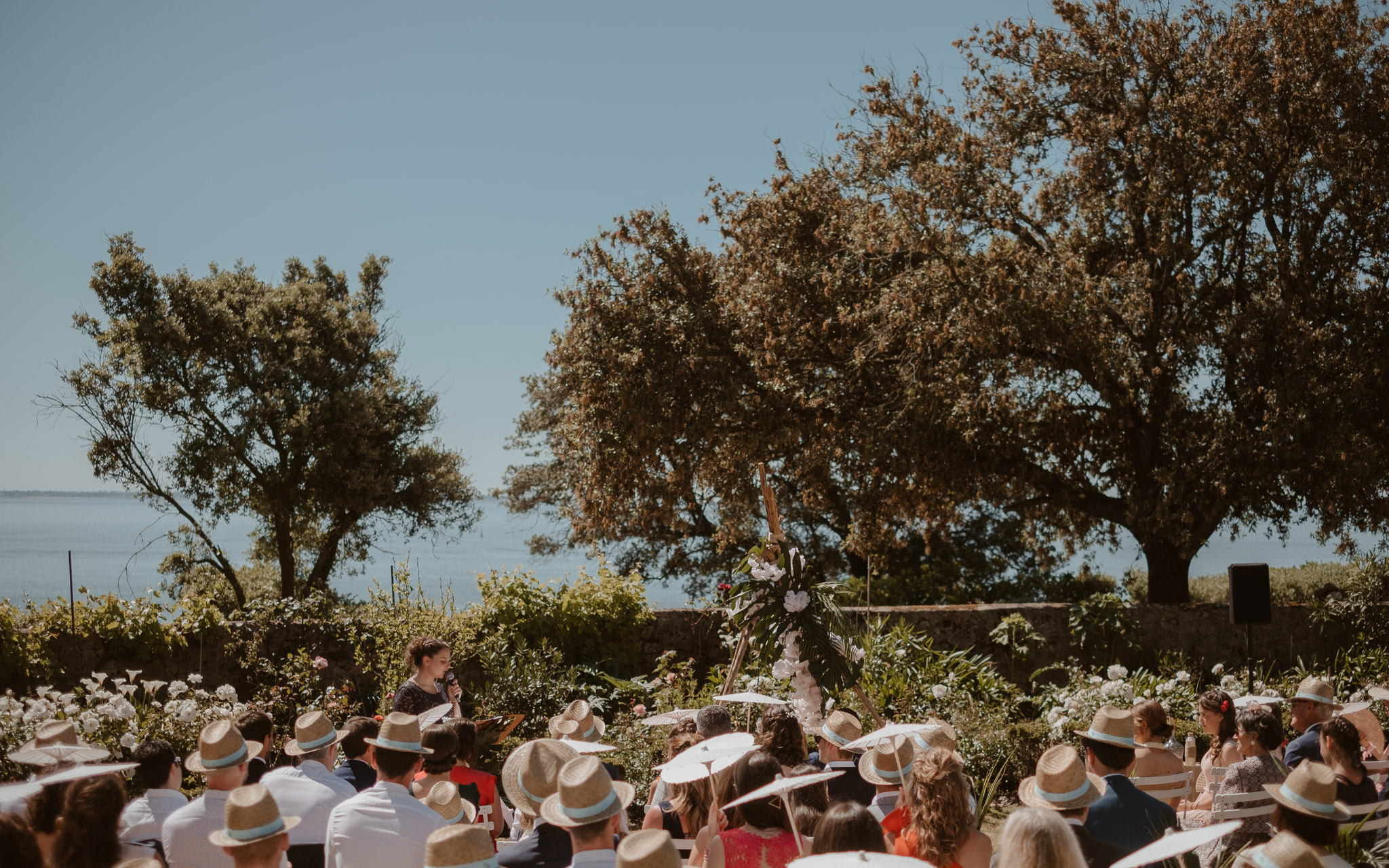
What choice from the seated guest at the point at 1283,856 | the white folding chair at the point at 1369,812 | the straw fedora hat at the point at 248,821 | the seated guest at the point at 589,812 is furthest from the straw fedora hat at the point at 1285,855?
the straw fedora hat at the point at 248,821

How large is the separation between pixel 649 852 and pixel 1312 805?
→ 2.47 meters

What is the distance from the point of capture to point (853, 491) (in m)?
16.1

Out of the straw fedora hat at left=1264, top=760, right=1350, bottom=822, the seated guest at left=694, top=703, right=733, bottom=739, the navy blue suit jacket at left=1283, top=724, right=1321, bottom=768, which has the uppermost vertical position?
the straw fedora hat at left=1264, top=760, right=1350, bottom=822

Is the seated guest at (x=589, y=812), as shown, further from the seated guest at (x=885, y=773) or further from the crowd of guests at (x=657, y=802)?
the seated guest at (x=885, y=773)

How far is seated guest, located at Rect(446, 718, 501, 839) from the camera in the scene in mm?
5293

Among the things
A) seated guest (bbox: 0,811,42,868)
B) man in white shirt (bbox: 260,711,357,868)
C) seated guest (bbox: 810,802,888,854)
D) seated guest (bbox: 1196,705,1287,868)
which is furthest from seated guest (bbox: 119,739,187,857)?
seated guest (bbox: 1196,705,1287,868)

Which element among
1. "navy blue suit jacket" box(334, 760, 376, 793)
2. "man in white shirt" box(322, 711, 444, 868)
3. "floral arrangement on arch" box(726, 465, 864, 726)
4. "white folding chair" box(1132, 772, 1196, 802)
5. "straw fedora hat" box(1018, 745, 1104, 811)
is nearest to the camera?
"man in white shirt" box(322, 711, 444, 868)

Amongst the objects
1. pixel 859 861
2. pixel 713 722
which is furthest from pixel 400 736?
pixel 859 861

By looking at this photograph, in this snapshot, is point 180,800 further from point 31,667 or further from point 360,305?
point 360,305

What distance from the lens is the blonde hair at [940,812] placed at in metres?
3.78

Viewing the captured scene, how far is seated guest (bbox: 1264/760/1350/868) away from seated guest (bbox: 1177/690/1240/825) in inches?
109

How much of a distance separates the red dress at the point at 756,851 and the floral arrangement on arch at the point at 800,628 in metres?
2.81

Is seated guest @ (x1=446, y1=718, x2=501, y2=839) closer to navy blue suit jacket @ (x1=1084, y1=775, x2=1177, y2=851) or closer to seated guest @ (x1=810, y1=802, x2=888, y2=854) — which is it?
seated guest @ (x1=810, y1=802, x2=888, y2=854)

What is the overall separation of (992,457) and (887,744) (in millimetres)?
10286
